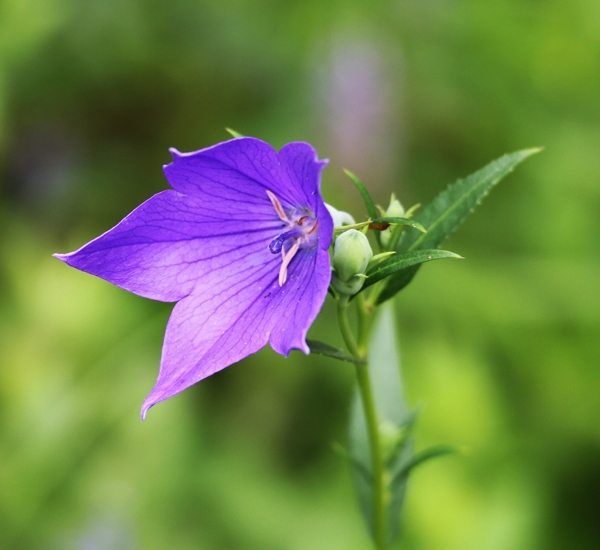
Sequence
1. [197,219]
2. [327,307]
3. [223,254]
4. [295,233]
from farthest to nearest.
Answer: [327,307]
[295,233]
[223,254]
[197,219]

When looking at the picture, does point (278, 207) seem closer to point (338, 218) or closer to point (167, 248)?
point (338, 218)

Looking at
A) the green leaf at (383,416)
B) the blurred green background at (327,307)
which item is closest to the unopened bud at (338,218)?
the green leaf at (383,416)

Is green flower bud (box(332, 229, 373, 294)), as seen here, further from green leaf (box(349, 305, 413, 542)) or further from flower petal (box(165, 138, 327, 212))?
green leaf (box(349, 305, 413, 542))

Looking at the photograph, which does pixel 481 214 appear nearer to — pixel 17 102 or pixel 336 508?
pixel 336 508

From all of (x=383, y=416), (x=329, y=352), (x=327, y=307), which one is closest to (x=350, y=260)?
(x=329, y=352)

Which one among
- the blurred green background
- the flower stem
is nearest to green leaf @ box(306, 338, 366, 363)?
the flower stem

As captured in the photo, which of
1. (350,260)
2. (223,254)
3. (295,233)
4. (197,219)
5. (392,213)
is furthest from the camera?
(295,233)
